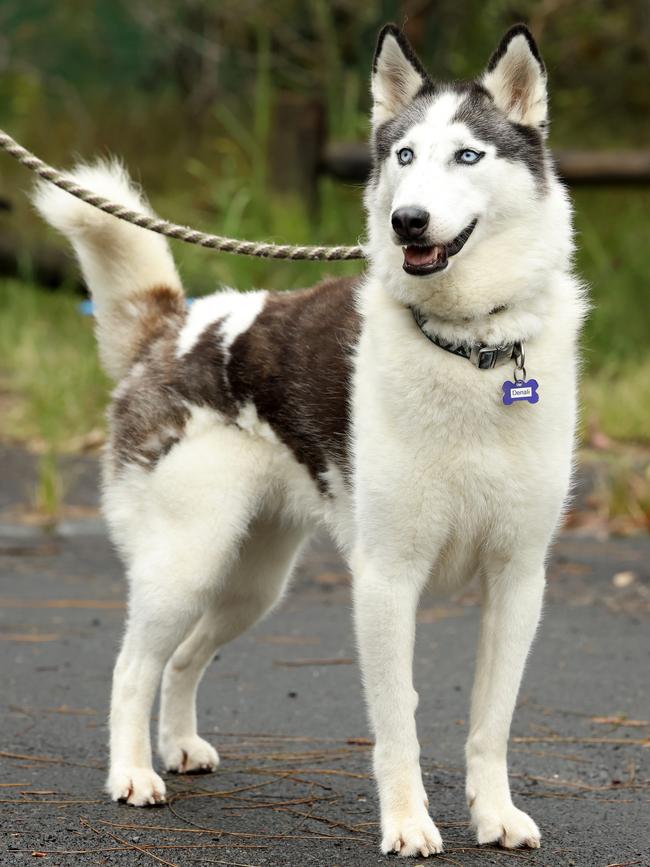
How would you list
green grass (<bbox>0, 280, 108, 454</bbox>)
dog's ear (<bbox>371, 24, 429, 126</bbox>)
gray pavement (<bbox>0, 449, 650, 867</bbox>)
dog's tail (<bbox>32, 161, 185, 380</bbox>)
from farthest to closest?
green grass (<bbox>0, 280, 108, 454</bbox>), dog's tail (<bbox>32, 161, 185, 380</bbox>), dog's ear (<bbox>371, 24, 429, 126</bbox>), gray pavement (<bbox>0, 449, 650, 867</bbox>)

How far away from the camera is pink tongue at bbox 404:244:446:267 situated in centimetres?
326

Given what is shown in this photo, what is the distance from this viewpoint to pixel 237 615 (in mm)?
4293

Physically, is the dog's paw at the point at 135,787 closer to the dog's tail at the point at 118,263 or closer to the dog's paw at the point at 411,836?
the dog's paw at the point at 411,836

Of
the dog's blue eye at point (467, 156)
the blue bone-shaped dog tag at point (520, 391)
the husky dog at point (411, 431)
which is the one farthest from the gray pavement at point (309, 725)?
the dog's blue eye at point (467, 156)

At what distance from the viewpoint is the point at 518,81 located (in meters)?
3.50

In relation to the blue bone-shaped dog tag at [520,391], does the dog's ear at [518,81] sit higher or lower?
higher

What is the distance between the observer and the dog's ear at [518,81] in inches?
136

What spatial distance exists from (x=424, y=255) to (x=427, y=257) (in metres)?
0.01

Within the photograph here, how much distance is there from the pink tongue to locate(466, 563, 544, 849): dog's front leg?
0.80 m

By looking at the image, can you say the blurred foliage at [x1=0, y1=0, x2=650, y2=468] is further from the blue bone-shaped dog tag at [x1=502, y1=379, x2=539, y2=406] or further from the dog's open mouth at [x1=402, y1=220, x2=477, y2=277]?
the dog's open mouth at [x1=402, y1=220, x2=477, y2=277]

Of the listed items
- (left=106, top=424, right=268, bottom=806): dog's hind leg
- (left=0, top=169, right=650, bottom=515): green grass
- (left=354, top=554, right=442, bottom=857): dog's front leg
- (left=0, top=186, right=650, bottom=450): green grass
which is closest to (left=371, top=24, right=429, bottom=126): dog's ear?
(left=106, top=424, right=268, bottom=806): dog's hind leg

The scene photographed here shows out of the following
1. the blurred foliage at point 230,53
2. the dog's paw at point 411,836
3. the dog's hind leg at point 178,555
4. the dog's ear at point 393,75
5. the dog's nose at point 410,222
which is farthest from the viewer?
the blurred foliage at point 230,53

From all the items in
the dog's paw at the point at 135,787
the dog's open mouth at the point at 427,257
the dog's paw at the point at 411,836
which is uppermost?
the dog's open mouth at the point at 427,257

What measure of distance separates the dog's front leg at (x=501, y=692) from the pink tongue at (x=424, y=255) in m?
0.80
